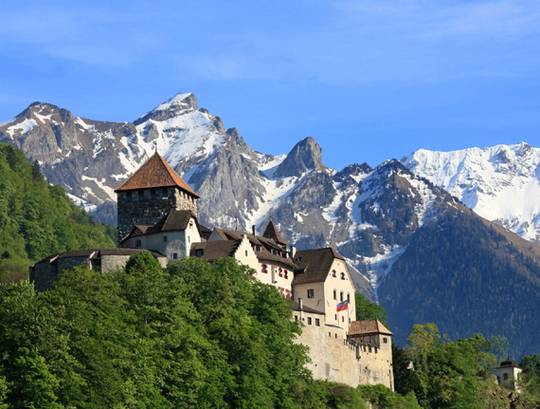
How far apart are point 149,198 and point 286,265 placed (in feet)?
49.8

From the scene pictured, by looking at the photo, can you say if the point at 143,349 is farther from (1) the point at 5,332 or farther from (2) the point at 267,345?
(2) the point at 267,345

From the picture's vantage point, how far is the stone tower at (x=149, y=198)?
133 m

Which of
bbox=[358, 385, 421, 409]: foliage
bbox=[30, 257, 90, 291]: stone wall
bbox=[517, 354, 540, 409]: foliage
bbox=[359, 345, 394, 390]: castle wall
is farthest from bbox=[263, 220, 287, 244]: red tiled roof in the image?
bbox=[517, 354, 540, 409]: foliage

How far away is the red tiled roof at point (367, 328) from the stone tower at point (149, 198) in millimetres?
19617

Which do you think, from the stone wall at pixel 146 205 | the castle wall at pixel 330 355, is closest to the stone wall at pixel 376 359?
the castle wall at pixel 330 355

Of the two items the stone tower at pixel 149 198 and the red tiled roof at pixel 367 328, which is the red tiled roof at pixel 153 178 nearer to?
the stone tower at pixel 149 198

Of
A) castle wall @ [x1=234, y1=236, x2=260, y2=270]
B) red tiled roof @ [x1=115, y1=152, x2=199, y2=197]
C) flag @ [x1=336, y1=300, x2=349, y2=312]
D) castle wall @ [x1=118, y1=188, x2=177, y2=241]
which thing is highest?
red tiled roof @ [x1=115, y1=152, x2=199, y2=197]

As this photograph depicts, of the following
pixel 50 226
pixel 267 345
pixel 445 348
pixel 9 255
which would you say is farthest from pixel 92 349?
pixel 50 226

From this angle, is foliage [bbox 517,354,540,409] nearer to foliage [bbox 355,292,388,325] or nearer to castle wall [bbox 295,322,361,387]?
foliage [bbox 355,292,388,325]

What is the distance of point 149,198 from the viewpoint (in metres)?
134

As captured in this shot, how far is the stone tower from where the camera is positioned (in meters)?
133

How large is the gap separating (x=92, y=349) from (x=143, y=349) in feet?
Answer: 23.8

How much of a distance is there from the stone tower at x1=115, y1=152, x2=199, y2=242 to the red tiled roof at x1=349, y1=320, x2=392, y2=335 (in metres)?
19.6

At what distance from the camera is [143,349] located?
90.9 m
